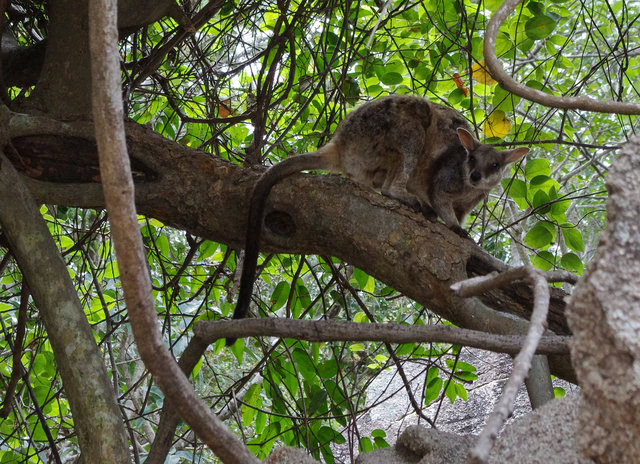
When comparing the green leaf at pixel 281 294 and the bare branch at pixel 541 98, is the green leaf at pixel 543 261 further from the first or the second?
the bare branch at pixel 541 98

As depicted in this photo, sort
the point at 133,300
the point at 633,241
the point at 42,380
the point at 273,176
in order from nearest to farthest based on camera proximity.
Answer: the point at 633,241
the point at 133,300
the point at 273,176
the point at 42,380

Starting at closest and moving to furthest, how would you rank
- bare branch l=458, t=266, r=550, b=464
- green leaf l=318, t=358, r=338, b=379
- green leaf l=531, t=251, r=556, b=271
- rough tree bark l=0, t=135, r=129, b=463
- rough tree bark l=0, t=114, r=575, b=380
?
bare branch l=458, t=266, r=550, b=464 < rough tree bark l=0, t=135, r=129, b=463 < rough tree bark l=0, t=114, r=575, b=380 < green leaf l=318, t=358, r=338, b=379 < green leaf l=531, t=251, r=556, b=271

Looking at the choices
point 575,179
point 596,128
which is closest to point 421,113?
point 596,128

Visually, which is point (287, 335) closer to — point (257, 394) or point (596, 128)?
point (257, 394)

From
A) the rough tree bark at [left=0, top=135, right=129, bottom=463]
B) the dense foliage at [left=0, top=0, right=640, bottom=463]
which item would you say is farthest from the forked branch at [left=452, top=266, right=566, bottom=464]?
the dense foliage at [left=0, top=0, right=640, bottom=463]

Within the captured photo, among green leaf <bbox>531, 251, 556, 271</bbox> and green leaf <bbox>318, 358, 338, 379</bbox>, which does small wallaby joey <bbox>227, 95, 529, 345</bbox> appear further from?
green leaf <bbox>318, 358, 338, 379</bbox>

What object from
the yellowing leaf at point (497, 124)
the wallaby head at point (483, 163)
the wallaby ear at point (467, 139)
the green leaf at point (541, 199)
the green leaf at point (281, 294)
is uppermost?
the yellowing leaf at point (497, 124)

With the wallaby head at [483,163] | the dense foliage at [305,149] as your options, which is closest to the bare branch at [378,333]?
the dense foliage at [305,149]

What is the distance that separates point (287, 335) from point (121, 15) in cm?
218

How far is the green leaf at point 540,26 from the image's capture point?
3.67 m

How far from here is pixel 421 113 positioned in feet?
13.2

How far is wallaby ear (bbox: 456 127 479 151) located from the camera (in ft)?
13.2

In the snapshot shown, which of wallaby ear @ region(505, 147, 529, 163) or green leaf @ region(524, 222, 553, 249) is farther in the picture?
wallaby ear @ region(505, 147, 529, 163)

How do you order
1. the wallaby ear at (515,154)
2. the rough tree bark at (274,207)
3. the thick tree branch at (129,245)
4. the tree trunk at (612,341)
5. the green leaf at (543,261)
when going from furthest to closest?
the wallaby ear at (515,154)
the green leaf at (543,261)
the rough tree bark at (274,207)
the thick tree branch at (129,245)
the tree trunk at (612,341)
